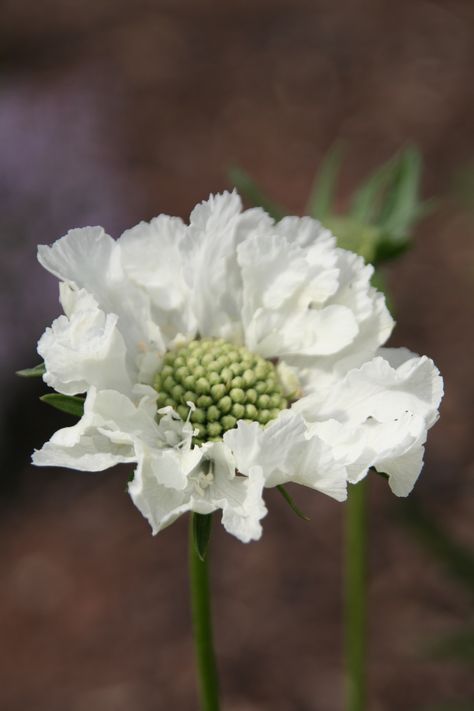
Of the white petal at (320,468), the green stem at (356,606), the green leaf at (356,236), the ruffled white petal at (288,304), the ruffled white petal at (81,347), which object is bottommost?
the green stem at (356,606)

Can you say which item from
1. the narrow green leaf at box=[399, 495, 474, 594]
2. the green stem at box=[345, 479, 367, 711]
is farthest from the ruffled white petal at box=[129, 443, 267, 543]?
the narrow green leaf at box=[399, 495, 474, 594]

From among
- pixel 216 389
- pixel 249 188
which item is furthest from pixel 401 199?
pixel 216 389

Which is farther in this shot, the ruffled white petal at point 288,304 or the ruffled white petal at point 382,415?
the ruffled white petal at point 288,304

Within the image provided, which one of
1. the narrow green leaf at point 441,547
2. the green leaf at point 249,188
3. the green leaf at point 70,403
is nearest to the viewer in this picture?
the green leaf at point 70,403

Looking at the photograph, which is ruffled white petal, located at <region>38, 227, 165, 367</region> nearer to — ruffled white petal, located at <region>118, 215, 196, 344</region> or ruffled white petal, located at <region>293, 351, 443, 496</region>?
ruffled white petal, located at <region>118, 215, 196, 344</region>

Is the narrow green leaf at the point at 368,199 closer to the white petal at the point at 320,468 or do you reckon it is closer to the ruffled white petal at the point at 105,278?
the ruffled white petal at the point at 105,278

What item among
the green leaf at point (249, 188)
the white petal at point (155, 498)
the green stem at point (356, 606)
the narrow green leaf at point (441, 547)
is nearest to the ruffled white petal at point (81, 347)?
the white petal at point (155, 498)

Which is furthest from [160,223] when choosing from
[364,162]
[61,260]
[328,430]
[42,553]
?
[364,162]
